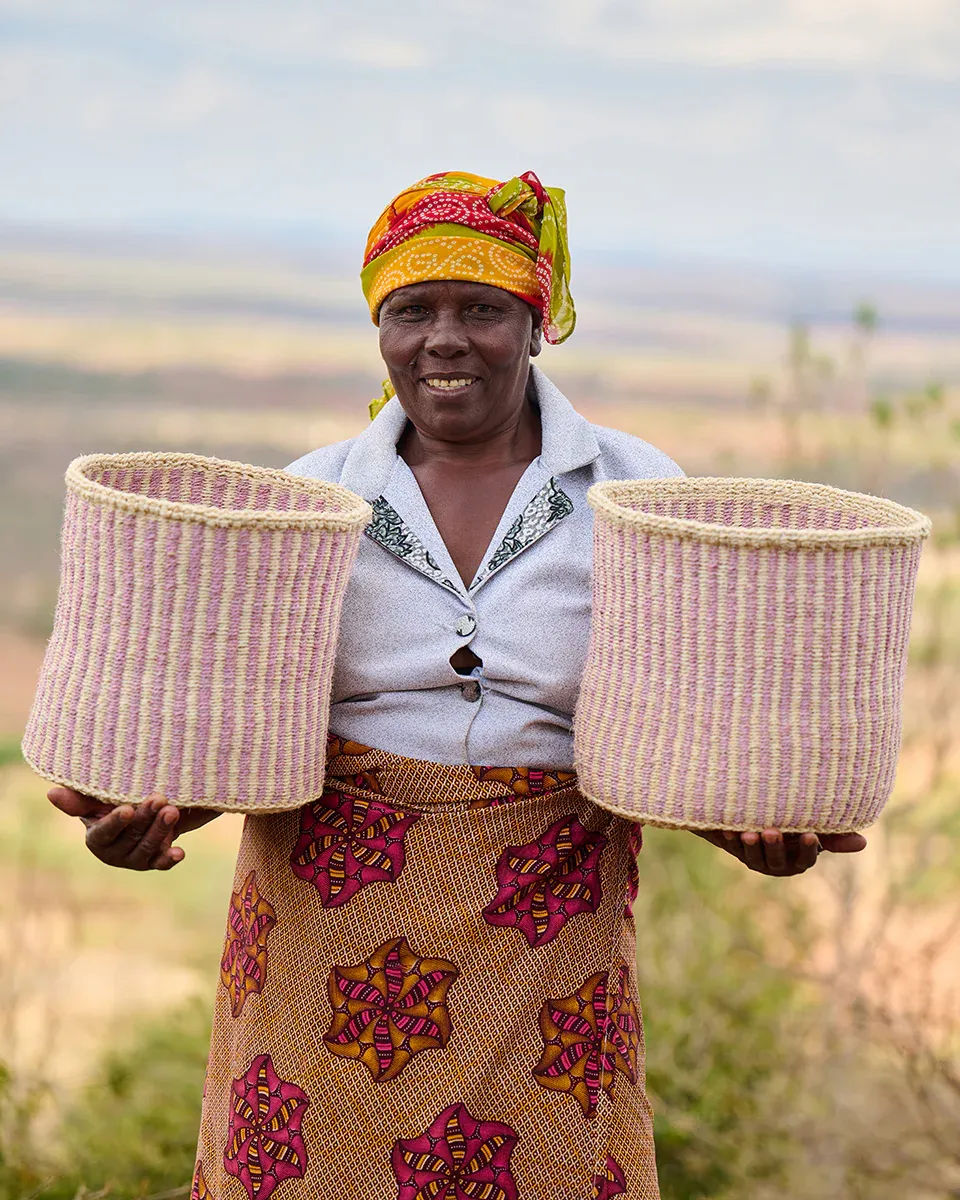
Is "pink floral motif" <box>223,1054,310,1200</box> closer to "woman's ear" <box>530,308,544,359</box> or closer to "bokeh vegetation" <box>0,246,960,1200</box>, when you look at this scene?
"woman's ear" <box>530,308,544,359</box>

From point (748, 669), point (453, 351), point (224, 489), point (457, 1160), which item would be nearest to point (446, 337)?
point (453, 351)

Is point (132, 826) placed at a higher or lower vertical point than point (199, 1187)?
higher

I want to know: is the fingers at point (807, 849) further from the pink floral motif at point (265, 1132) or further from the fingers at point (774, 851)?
→ the pink floral motif at point (265, 1132)

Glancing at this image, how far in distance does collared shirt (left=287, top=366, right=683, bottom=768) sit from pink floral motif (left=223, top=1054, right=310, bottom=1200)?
1.53 ft

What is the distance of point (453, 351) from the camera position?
1.95m

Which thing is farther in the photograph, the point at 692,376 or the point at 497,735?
the point at 692,376

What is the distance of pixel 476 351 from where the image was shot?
1969 millimetres

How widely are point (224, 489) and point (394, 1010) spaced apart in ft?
2.32

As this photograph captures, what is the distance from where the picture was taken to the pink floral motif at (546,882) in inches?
77.5

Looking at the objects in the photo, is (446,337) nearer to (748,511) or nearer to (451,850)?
(748,511)

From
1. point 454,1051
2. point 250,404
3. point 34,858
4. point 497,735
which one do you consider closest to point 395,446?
point 497,735

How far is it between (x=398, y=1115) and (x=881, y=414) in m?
2.89

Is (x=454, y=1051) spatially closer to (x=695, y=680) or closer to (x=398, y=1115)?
(x=398, y=1115)

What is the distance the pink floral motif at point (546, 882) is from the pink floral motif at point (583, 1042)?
0.31 ft
